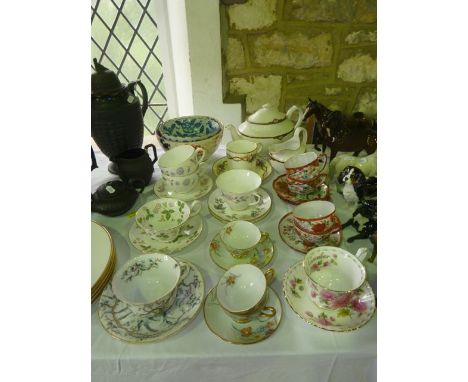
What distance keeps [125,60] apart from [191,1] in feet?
2.12

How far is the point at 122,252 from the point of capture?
88cm

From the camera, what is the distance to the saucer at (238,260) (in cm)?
81

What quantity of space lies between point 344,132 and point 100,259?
79cm

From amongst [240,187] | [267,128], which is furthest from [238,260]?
[267,128]

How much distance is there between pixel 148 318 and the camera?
2.30 feet

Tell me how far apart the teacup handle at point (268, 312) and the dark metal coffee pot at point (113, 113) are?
68cm

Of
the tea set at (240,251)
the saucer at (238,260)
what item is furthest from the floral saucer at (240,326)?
the saucer at (238,260)

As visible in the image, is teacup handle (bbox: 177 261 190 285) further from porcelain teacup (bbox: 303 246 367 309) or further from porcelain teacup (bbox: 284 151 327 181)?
porcelain teacup (bbox: 284 151 327 181)

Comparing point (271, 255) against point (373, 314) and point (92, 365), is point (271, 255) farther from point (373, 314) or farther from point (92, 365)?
point (92, 365)

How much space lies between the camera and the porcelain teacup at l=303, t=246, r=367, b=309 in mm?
681
